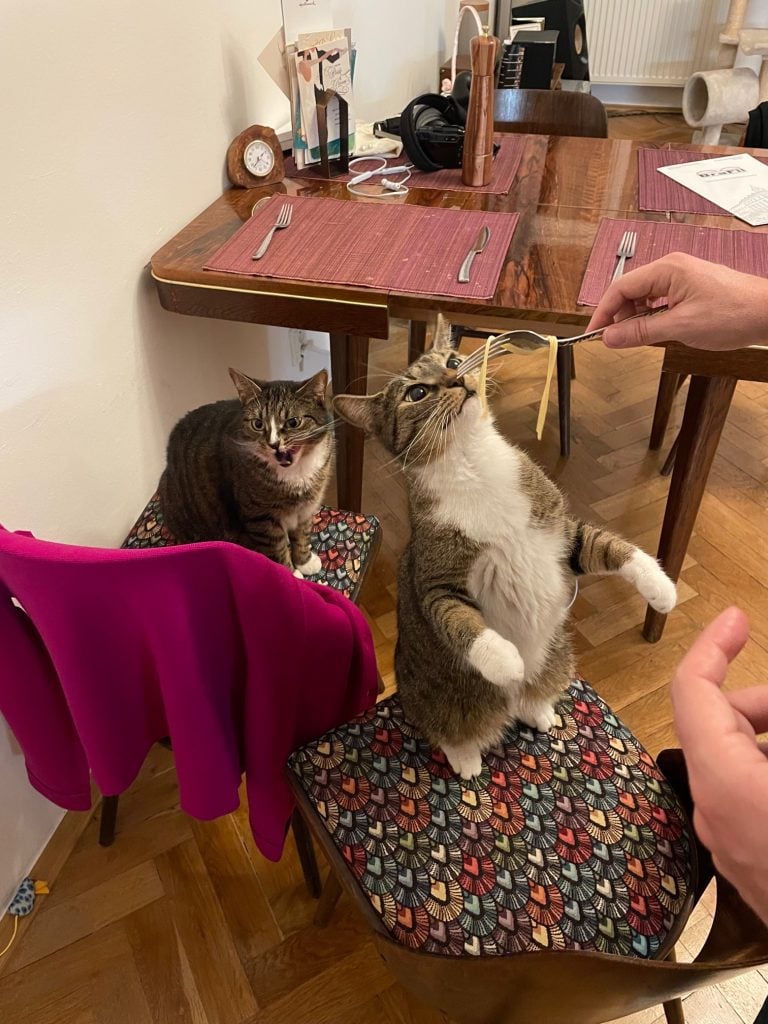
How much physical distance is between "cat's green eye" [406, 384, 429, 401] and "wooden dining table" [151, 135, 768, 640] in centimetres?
36

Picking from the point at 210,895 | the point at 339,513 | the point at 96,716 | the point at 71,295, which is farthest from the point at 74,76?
the point at 210,895

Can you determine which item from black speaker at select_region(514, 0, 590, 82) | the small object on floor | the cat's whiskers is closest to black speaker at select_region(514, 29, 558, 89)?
black speaker at select_region(514, 0, 590, 82)

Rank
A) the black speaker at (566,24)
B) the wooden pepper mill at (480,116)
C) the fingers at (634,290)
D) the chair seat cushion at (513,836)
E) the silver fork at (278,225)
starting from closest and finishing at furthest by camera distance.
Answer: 1. the chair seat cushion at (513,836)
2. the fingers at (634,290)
3. the silver fork at (278,225)
4. the wooden pepper mill at (480,116)
5. the black speaker at (566,24)

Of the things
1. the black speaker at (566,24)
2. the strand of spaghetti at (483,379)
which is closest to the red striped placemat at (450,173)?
the strand of spaghetti at (483,379)

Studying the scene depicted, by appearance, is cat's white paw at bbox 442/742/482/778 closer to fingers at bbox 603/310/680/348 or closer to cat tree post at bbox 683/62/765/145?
fingers at bbox 603/310/680/348

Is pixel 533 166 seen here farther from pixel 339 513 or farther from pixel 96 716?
pixel 96 716

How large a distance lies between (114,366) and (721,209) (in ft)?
4.64

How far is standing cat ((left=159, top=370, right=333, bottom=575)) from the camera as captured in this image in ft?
4.45

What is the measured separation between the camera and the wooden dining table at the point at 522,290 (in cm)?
134

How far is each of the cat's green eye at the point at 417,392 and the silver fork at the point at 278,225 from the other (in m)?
0.62

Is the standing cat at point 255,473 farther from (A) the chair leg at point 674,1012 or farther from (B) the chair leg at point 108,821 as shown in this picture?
(A) the chair leg at point 674,1012

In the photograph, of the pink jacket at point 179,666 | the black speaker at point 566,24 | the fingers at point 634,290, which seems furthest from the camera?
the black speaker at point 566,24

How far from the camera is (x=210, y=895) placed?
1423mm

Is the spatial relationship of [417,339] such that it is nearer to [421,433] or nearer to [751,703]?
[421,433]
